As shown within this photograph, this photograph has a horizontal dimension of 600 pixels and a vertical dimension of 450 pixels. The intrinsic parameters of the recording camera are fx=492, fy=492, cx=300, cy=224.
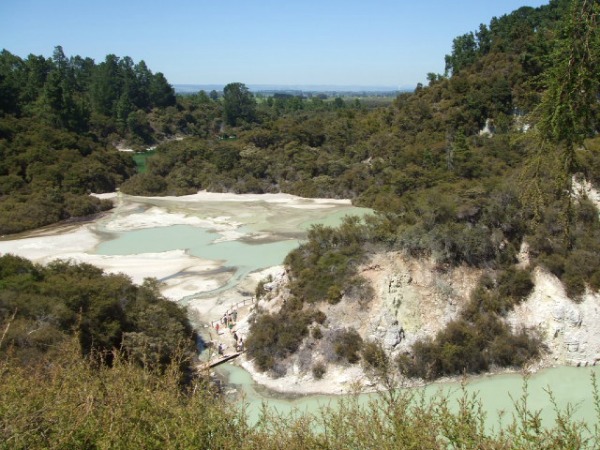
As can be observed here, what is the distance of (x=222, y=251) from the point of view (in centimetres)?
3138

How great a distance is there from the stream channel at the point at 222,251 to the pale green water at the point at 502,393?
3 centimetres

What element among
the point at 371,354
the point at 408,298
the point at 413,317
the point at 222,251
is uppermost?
the point at 408,298

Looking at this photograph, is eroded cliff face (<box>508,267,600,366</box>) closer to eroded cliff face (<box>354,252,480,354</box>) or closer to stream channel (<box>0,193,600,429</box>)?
stream channel (<box>0,193,600,429</box>)

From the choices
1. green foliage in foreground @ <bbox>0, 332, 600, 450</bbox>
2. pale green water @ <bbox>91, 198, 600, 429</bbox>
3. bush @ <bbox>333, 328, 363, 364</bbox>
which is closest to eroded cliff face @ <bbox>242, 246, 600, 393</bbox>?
bush @ <bbox>333, 328, 363, 364</bbox>

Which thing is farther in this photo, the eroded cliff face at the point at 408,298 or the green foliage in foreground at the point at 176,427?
the eroded cliff face at the point at 408,298

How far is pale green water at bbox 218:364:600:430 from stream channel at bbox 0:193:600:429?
0.03 meters

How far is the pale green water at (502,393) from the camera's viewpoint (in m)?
14.5

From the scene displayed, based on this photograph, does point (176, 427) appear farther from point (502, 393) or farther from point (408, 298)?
point (408, 298)

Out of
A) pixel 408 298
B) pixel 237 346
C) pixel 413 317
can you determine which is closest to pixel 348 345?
pixel 413 317

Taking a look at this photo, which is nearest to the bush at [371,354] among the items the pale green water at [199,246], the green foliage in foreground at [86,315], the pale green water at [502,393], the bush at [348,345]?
the bush at [348,345]

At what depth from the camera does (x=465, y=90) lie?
1797 inches

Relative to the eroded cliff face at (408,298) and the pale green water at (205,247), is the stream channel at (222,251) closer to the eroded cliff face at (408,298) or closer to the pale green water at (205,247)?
the pale green water at (205,247)

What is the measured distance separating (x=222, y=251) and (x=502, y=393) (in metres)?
19.9

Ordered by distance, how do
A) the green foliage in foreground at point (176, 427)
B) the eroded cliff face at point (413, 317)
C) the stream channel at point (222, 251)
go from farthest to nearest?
the eroded cliff face at point (413, 317) → the stream channel at point (222, 251) → the green foliage in foreground at point (176, 427)
